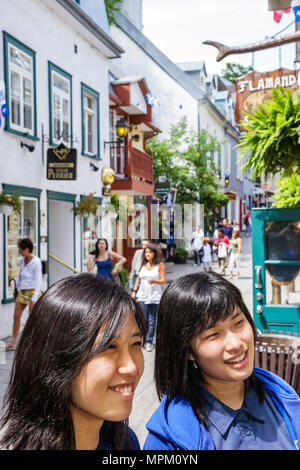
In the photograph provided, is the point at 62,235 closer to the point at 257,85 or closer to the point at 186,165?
the point at 257,85

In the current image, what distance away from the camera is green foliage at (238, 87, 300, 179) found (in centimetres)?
438

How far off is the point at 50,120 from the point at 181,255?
12.0m

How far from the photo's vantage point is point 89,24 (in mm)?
11500

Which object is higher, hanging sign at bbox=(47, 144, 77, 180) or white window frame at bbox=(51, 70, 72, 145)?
white window frame at bbox=(51, 70, 72, 145)

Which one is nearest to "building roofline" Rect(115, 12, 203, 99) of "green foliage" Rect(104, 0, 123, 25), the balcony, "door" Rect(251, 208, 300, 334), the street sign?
"green foliage" Rect(104, 0, 123, 25)

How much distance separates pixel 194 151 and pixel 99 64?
971 centimetres

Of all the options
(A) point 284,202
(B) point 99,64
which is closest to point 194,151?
(B) point 99,64

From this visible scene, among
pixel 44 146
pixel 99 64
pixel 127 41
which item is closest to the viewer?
pixel 44 146

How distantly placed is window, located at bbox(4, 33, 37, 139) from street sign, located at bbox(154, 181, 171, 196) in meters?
11.0

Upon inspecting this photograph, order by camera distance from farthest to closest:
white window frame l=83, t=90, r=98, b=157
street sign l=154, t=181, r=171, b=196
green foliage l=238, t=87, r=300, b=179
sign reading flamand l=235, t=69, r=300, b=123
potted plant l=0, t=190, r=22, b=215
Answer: street sign l=154, t=181, r=171, b=196
white window frame l=83, t=90, r=98, b=157
potted plant l=0, t=190, r=22, b=215
sign reading flamand l=235, t=69, r=300, b=123
green foliage l=238, t=87, r=300, b=179

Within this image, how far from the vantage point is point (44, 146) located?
9688 millimetres

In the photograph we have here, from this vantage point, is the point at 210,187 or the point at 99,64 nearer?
the point at 99,64

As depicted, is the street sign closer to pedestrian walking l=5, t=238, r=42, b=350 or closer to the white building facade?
the white building facade
